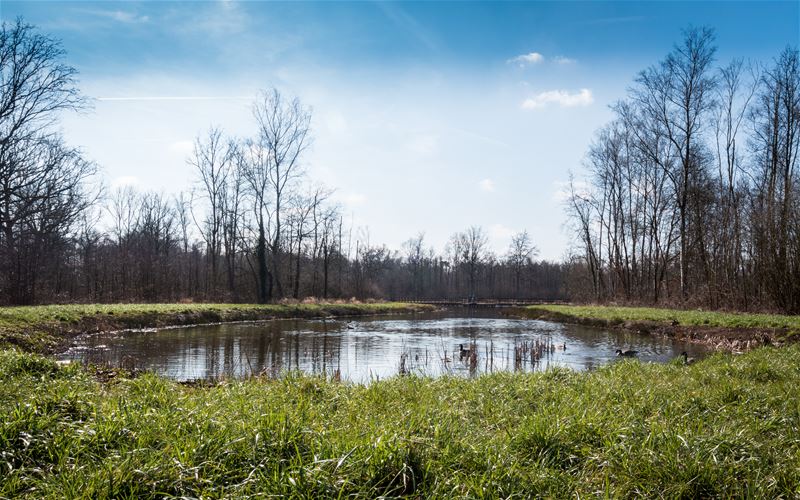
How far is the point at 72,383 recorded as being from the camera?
5.36 m

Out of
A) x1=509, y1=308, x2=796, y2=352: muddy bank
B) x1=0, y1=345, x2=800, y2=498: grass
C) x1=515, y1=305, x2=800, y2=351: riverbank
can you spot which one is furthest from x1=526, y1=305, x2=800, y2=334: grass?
x1=0, y1=345, x2=800, y2=498: grass

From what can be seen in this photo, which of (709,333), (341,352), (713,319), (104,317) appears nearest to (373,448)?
(341,352)

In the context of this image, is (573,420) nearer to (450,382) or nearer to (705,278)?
(450,382)

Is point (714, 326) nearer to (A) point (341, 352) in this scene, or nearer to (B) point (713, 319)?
(B) point (713, 319)

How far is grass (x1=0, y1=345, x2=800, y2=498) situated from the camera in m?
2.86

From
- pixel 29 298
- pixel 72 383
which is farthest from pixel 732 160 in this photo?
pixel 29 298

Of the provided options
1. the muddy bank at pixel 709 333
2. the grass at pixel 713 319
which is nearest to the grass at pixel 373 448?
the muddy bank at pixel 709 333

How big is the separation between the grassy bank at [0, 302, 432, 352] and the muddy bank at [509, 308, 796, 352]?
699 inches

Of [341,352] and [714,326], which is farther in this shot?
[714,326]

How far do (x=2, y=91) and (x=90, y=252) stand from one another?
24064 millimetres

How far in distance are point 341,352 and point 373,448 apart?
1101 centimetres

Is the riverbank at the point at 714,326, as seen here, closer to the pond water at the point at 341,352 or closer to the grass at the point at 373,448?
the pond water at the point at 341,352

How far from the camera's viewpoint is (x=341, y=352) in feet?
45.7

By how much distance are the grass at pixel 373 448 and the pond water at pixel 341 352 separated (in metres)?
4.05
